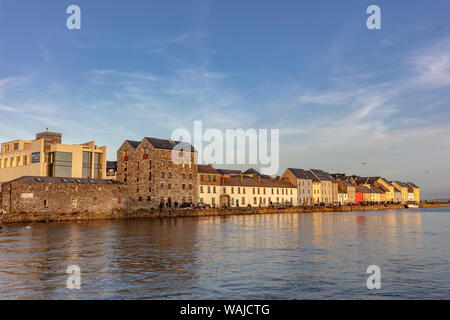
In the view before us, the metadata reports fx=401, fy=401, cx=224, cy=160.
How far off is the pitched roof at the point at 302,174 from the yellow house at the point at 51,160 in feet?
179

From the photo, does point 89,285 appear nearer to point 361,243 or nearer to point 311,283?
point 311,283

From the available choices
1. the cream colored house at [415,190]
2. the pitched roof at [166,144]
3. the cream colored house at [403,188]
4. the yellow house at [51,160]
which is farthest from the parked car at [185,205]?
the cream colored house at [415,190]

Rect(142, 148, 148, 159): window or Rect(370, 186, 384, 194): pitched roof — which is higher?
Rect(142, 148, 148, 159): window

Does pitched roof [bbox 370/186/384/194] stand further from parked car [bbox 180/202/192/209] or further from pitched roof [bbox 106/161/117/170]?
parked car [bbox 180/202/192/209]

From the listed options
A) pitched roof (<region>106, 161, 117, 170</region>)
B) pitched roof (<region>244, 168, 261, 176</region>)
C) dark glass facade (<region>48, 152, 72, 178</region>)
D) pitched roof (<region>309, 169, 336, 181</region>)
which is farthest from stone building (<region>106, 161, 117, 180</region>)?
pitched roof (<region>309, 169, 336, 181</region>)

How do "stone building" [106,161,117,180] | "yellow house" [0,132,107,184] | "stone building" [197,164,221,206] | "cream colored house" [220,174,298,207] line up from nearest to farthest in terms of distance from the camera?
1. "yellow house" [0,132,107,184]
2. "stone building" [197,164,221,206]
3. "cream colored house" [220,174,298,207]
4. "stone building" [106,161,117,180]

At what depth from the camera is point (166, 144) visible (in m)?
81.2

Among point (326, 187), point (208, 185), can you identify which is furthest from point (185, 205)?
point (326, 187)

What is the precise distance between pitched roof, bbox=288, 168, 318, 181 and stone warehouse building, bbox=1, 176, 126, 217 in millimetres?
58840

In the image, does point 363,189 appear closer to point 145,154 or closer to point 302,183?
point 302,183

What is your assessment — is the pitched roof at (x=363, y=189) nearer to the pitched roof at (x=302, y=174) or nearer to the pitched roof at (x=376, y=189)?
the pitched roof at (x=376, y=189)

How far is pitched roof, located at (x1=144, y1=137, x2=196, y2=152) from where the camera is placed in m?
78.7
